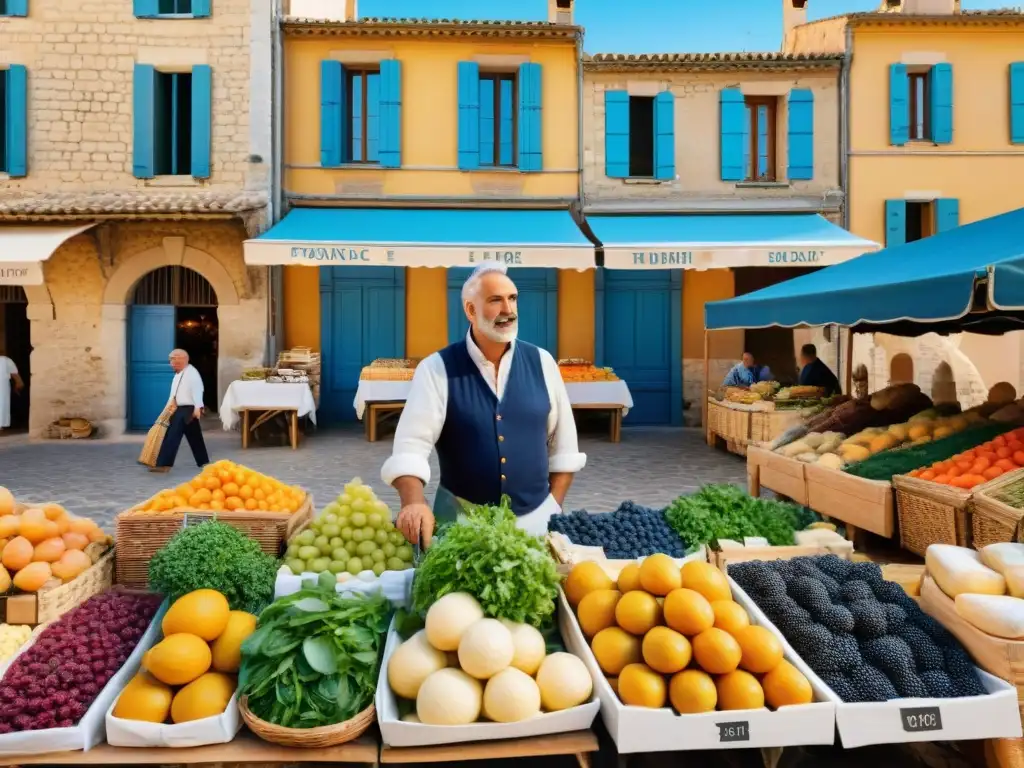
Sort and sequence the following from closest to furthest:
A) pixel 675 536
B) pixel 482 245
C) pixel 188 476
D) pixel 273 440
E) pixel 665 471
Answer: pixel 675 536 < pixel 188 476 < pixel 665 471 < pixel 482 245 < pixel 273 440

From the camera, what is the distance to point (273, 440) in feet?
36.0

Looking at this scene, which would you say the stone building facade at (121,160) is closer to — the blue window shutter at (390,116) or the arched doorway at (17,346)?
the blue window shutter at (390,116)

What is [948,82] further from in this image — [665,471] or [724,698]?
[724,698]

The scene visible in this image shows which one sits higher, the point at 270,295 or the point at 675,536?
the point at 270,295

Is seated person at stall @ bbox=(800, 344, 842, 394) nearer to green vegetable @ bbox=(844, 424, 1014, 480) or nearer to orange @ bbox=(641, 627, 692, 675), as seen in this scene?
green vegetable @ bbox=(844, 424, 1014, 480)

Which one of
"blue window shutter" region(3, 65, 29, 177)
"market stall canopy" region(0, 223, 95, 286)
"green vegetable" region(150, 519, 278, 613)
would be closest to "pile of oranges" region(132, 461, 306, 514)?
"green vegetable" region(150, 519, 278, 613)

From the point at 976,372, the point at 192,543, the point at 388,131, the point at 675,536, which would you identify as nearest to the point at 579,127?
the point at 388,131

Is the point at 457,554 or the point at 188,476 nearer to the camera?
the point at 457,554

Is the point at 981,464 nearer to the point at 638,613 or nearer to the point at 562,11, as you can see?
the point at 638,613

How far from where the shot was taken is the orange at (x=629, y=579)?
2352 millimetres

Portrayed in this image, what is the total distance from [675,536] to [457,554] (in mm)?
1594

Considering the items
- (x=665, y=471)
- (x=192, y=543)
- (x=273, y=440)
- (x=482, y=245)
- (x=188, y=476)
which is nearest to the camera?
(x=192, y=543)

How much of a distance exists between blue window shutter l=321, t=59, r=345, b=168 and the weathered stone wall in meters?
2.06

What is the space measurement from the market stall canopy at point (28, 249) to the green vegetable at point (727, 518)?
9593 mm
